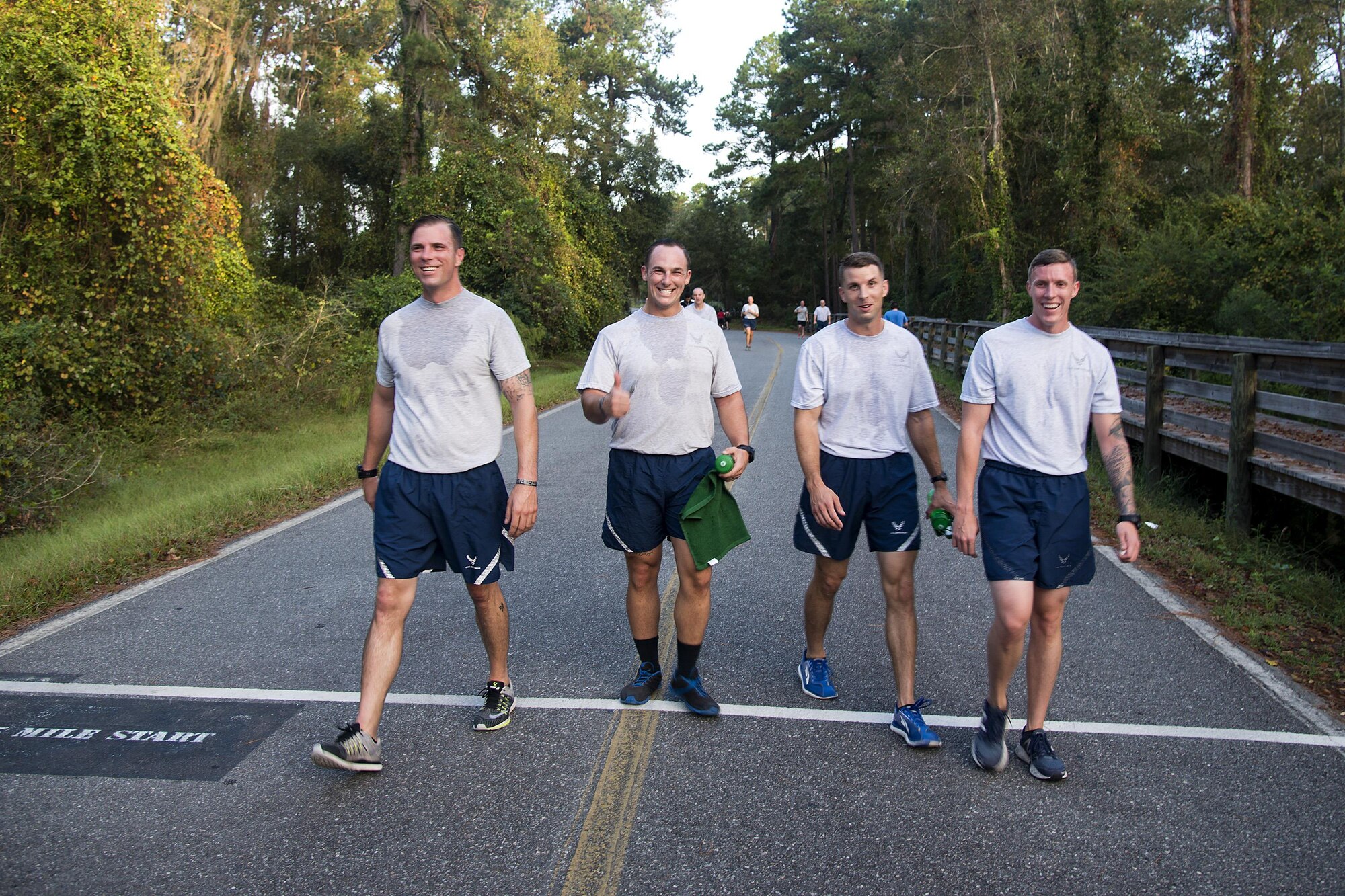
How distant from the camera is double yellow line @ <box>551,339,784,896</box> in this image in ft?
10.5

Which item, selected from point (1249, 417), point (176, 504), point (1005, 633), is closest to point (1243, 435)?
point (1249, 417)

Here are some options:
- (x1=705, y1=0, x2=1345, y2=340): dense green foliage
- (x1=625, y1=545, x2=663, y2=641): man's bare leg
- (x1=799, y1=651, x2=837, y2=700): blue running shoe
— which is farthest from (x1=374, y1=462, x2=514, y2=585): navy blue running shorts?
(x1=705, y1=0, x2=1345, y2=340): dense green foliage

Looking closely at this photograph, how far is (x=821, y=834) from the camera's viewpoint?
11.3 feet

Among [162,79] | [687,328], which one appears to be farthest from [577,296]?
[687,328]

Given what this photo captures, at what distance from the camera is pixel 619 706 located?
4.58m

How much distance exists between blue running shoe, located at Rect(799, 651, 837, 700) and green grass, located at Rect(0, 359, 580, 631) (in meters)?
4.45

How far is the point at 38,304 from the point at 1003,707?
41.7 ft

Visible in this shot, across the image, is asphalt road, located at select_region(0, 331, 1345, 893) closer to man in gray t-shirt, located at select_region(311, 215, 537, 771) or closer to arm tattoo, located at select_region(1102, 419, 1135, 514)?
man in gray t-shirt, located at select_region(311, 215, 537, 771)

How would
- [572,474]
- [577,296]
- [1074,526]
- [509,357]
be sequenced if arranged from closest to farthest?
[1074,526], [509,357], [572,474], [577,296]

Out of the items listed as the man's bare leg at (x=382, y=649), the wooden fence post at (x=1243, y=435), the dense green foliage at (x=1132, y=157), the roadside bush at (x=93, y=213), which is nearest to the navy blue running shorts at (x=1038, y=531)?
the man's bare leg at (x=382, y=649)

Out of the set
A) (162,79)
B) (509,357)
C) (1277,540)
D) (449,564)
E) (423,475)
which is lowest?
(1277,540)

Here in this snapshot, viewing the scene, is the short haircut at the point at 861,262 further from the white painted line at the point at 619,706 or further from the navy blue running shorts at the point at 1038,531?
the white painted line at the point at 619,706

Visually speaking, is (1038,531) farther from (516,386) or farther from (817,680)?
(516,386)

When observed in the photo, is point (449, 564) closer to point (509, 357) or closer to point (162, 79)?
point (509, 357)
